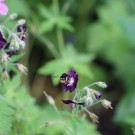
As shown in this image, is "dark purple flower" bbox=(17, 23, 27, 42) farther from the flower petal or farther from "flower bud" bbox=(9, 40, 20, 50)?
the flower petal

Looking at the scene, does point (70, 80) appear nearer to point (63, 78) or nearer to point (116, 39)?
point (63, 78)

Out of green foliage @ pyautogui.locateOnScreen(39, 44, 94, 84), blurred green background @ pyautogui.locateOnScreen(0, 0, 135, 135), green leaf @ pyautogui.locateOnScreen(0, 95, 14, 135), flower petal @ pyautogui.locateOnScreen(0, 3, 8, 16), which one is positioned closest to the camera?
flower petal @ pyautogui.locateOnScreen(0, 3, 8, 16)

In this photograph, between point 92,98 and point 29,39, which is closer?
point 92,98

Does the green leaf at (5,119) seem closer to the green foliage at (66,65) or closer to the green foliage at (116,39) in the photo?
the green foliage at (66,65)

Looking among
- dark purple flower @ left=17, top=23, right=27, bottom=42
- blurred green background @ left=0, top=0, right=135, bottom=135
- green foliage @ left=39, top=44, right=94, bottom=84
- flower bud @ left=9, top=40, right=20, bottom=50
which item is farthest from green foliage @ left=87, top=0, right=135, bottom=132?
flower bud @ left=9, top=40, right=20, bottom=50

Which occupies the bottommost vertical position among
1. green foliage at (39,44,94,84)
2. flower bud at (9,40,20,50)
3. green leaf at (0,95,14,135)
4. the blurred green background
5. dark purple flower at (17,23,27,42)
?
green leaf at (0,95,14,135)

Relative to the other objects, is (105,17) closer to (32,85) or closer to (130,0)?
(130,0)

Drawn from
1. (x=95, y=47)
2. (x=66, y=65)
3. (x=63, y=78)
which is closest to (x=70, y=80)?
(x=63, y=78)

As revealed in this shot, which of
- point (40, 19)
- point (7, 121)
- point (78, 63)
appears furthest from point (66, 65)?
point (7, 121)

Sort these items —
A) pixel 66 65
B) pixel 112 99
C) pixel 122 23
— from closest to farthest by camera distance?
pixel 66 65, pixel 122 23, pixel 112 99
